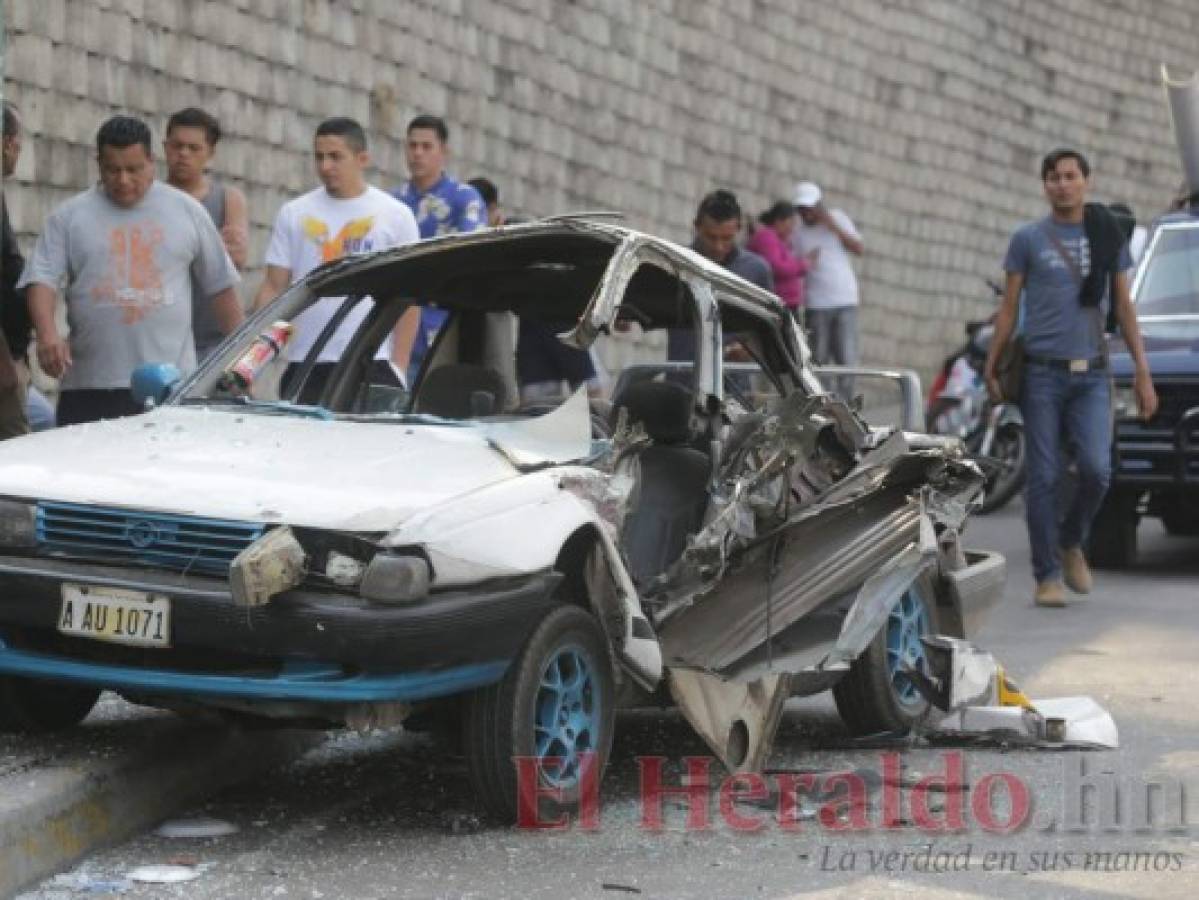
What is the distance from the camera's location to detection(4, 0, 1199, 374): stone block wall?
1346cm

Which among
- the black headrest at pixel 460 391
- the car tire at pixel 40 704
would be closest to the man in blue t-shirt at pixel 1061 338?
the black headrest at pixel 460 391

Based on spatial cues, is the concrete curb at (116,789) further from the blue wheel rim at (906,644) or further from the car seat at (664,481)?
the blue wheel rim at (906,644)

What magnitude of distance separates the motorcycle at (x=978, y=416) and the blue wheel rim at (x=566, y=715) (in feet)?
33.0

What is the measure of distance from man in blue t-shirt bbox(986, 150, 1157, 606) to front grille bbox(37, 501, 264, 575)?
6.23 m

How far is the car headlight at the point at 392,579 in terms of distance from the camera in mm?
5727

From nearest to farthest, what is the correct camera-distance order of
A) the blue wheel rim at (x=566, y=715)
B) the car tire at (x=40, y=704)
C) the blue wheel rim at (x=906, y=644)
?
the blue wheel rim at (x=566, y=715) → the car tire at (x=40, y=704) → the blue wheel rim at (x=906, y=644)

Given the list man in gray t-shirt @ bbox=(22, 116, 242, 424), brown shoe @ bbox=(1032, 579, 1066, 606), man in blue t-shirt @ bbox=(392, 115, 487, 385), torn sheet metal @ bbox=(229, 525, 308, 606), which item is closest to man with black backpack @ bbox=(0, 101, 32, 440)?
man in gray t-shirt @ bbox=(22, 116, 242, 424)

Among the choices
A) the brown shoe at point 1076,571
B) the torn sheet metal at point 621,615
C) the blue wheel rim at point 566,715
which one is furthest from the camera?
the brown shoe at point 1076,571

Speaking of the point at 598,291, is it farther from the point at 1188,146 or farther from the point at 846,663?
the point at 1188,146

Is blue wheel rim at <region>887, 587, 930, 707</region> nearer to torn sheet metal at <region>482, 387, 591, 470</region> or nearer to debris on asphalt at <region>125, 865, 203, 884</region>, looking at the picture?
torn sheet metal at <region>482, 387, 591, 470</region>

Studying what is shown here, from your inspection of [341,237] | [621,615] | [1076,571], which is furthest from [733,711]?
[1076,571]

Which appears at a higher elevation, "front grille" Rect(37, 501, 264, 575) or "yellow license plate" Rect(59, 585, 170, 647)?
"front grille" Rect(37, 501, 264, 575)

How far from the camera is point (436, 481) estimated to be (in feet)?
20.0

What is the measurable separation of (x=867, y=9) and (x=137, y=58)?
14.9 m
